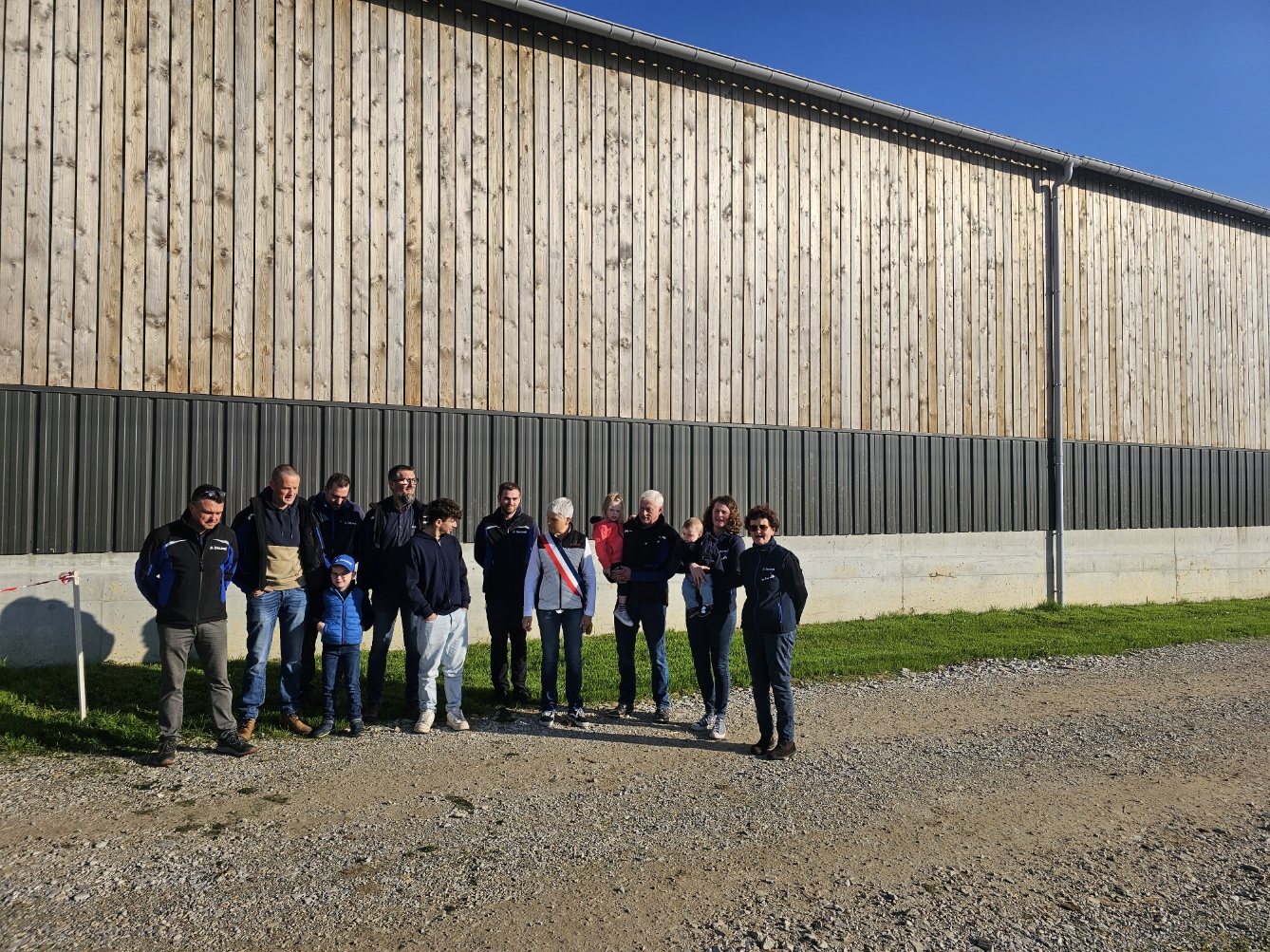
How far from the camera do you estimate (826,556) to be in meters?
13.2

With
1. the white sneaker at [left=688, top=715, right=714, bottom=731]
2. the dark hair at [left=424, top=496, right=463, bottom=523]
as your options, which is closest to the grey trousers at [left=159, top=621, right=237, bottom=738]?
the dark hair at [left=424, top=496, right=463, bottom=523]

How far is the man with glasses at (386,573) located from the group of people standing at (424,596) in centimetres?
1

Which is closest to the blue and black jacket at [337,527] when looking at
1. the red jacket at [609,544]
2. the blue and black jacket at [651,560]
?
the red jacket at [609,544]

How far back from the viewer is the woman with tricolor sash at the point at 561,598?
7.30m

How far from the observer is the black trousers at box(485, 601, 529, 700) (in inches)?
315

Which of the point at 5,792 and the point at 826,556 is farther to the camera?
the point at 826,556

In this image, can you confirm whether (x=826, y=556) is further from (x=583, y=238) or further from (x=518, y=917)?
(x=518, y=917)

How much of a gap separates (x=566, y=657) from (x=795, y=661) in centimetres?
338

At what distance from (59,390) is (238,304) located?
6.13 feet

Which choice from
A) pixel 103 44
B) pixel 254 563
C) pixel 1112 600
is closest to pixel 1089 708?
pixel 254 563

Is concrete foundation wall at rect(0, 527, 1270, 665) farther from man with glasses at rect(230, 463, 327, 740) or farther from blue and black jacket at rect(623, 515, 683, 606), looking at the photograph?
blue and black jacket at rect(623, 515, 683, 606)

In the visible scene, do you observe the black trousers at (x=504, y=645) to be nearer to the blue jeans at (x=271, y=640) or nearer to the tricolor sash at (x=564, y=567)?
the tricolor sash at (x=564, y=567)

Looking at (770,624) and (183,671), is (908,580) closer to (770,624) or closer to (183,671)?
(770,624)

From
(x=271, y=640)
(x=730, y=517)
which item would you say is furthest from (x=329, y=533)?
(x=730, y=517)
